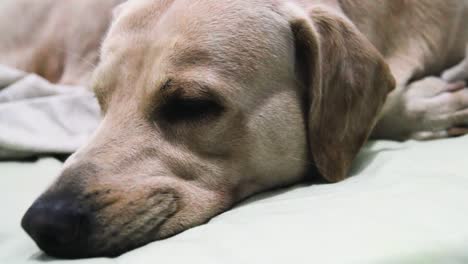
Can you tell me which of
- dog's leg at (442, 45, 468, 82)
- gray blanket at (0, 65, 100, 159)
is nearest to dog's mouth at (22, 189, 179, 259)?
gray blanket at (0, 65, 100, 159)

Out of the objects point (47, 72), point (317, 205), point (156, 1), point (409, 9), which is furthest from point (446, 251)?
point (47, 72)

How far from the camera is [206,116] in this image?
1406 millimetres

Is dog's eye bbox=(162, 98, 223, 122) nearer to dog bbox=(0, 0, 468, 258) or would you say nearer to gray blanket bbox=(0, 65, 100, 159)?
dog bbox=(0, 0, 468, 258)

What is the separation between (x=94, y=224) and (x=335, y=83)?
76 centimetres

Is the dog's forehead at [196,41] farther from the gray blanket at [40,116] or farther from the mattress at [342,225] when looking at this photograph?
the gray blanket at [40,116]

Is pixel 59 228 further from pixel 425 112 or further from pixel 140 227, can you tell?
pixel 425 112

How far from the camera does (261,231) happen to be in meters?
1.04

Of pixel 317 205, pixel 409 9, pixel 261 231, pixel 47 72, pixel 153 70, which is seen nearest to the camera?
pixel 261 231

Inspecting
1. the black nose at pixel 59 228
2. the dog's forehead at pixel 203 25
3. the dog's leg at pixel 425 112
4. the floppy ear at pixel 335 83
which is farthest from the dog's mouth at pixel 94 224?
the dog's leg at pixel 425 112

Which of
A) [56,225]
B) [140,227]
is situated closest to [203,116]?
[140,227]

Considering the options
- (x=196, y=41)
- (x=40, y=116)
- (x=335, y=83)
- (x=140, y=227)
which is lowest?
(x=40, y=116)

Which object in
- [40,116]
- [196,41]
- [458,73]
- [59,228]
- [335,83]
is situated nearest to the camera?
[59,228]

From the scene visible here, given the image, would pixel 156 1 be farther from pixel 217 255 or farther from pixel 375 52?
pixel 217 255

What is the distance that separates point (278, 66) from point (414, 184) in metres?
0.50
